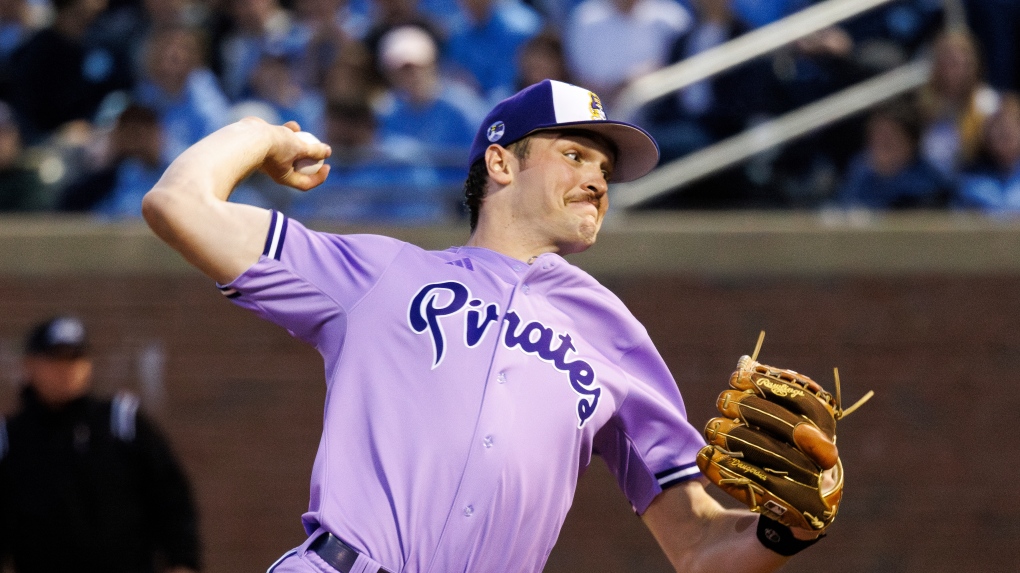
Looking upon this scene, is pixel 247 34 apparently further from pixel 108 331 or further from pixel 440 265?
pixel 440 265

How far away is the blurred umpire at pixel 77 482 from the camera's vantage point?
20.3ft

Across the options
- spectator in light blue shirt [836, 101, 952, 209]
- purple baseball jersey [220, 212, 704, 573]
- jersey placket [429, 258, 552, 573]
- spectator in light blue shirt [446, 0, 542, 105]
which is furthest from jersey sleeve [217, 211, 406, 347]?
spectator in light blue shirt [446, 0, 542, 105]

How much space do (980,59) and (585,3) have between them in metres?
2.25

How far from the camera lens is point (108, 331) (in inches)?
Answer: 294

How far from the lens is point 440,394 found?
292 centimetres

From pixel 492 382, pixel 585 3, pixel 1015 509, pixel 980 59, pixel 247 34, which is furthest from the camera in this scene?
pixel 247 34

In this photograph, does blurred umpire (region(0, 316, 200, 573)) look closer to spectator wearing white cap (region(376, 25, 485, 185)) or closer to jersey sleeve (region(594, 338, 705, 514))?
spectator wearing white cap (region(376, 25, 485, 185))

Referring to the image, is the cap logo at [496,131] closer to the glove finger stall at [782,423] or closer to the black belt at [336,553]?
the glove finger stall at [782,423]

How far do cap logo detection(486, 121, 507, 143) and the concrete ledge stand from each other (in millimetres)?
3773

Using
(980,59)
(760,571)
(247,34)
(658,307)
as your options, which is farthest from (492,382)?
(247,34)

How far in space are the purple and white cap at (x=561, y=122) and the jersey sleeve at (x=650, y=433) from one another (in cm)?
47

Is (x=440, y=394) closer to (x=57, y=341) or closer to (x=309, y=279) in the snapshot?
(x=309, y=279)

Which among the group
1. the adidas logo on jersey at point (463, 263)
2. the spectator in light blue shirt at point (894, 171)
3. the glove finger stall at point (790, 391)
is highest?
the adidas logo on jersey at point (463, 263)

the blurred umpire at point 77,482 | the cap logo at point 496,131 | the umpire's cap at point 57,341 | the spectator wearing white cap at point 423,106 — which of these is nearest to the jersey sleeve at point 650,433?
the cap logo at point 496,131
